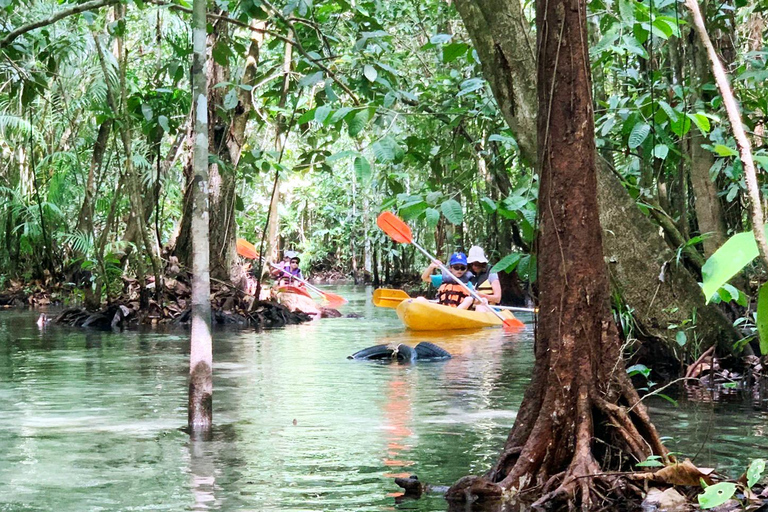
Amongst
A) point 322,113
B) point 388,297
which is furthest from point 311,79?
point 388,297

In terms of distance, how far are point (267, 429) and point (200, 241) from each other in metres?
1.27

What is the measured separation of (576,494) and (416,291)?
2297 centimetres

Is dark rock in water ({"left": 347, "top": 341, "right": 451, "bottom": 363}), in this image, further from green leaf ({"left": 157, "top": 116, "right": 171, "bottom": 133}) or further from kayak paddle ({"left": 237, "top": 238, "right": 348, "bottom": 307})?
kayak paddle ({"left": 237, "top": 238, "right": 348, "bottom": 307})

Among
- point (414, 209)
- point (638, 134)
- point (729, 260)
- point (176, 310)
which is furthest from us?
point (176, 310)

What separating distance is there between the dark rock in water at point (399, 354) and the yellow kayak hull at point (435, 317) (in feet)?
11.9

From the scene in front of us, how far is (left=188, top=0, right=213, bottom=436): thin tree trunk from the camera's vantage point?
18.3 feet

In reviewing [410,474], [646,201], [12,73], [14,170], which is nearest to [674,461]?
[410,474]

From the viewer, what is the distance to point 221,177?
616 inches

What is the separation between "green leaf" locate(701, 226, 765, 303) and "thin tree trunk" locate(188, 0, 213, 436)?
14.3 feet

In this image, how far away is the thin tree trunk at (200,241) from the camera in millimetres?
5574

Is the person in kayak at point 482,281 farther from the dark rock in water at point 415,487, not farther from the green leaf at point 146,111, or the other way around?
the dark rock in water at point 415,487

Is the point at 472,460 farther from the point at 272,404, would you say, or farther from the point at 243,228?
the point at 243,228

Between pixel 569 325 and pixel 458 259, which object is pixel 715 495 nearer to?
pixel 569 325

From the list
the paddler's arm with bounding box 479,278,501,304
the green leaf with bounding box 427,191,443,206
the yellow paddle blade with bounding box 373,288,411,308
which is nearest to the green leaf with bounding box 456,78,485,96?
the green leaf with bounding box 427,191,443,206
